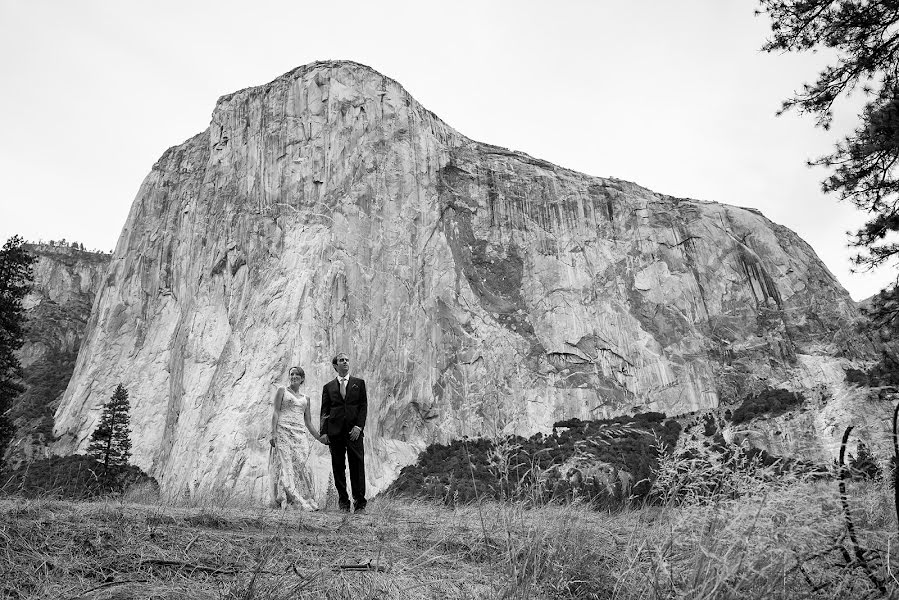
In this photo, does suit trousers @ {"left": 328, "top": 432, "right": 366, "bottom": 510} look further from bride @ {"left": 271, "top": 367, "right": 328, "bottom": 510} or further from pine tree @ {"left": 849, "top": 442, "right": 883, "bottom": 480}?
pine tree @ {"left": 849, "top": 442, "right": 883, "bottom": 480}

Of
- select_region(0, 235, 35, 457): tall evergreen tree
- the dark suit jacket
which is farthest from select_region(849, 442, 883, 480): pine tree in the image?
select_region(0, 235, 35, 457): tall evergreen tree

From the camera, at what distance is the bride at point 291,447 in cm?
781

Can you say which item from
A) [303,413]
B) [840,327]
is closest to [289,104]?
[303,413]

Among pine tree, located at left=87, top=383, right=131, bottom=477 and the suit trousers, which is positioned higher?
pine tree, located at left=87, top=383, right=131, bottom=477

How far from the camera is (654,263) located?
136ft

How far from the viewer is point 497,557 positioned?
11.9 ft

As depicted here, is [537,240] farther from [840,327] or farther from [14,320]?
[14,320]

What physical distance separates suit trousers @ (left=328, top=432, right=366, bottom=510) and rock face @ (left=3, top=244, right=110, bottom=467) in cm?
3380

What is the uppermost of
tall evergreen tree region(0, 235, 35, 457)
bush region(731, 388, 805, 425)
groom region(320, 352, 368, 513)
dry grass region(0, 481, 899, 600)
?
tall evergreen tree region(0, 235, 35, 457)

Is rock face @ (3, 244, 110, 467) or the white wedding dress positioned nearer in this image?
the white wedding dress

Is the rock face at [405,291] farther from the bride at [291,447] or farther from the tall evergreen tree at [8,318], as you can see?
the bride at [291,447]

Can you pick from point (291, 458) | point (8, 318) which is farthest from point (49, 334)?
point (291, 458)

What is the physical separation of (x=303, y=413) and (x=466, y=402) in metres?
24.7

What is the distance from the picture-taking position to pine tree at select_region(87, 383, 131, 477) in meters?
29.3
